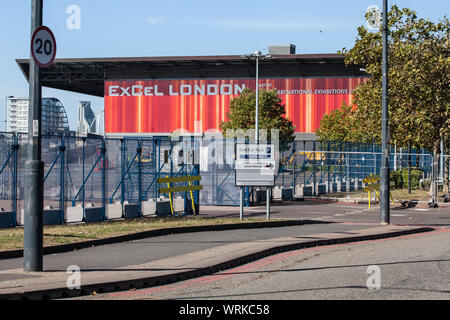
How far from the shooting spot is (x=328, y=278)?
11188 millimetres

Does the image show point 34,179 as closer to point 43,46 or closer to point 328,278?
point 43,46

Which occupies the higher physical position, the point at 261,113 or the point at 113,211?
the point at 261,113

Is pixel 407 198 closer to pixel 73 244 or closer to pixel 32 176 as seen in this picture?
pixel 73 244

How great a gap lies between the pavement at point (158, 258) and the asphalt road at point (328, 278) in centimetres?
31

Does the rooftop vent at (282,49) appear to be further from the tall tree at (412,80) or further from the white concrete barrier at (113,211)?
the white concrete barrier at (113,211)

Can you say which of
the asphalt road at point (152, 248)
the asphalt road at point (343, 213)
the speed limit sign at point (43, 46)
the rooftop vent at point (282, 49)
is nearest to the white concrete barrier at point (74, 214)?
the asphalt road at point (152, 248)

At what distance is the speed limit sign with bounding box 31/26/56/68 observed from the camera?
1054cm

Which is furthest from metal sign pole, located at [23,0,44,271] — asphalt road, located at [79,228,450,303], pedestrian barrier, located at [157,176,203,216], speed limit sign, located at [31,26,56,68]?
pedestrian barrier, located at [157,176,203,216]

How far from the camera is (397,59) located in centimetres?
3872

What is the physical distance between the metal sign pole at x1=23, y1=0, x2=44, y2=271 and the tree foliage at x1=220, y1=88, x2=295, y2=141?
6558 cm

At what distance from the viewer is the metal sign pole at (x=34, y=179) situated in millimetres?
10938

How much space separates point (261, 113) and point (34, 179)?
66.3 meters

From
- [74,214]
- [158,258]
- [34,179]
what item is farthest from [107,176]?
[34,179]

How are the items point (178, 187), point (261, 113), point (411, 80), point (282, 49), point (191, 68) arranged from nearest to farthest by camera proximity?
point (178, 187)
point (411, 80)
point (261, 113)
point (191, 68)
point (282, 49)
